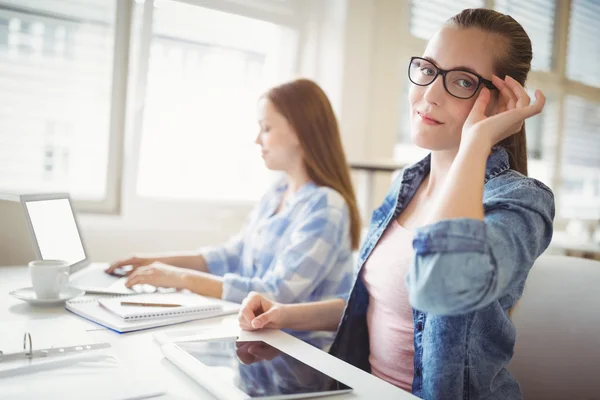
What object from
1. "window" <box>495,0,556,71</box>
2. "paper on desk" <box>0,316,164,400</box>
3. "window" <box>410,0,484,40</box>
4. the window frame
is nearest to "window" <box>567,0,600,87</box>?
"window" <box>495,0,556,71</box>

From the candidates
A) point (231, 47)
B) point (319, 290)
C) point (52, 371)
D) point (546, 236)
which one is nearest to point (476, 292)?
point (546, 236)

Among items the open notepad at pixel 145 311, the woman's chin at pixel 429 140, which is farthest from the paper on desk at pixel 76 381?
the woman's chin at pixel 429 140

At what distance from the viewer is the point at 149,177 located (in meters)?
2.33

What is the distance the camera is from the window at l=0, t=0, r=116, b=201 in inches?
79.5

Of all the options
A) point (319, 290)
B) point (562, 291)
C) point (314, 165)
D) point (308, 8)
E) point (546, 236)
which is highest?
point (308, 8)

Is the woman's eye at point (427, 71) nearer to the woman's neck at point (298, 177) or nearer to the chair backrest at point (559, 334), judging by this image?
the chair backrest at point (559, 334)

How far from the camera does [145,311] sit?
101cm

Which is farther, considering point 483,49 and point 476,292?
point 483,49

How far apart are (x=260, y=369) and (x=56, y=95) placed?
1.76 meters

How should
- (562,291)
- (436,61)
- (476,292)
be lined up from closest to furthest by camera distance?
(476,292)
(436,61)
(562,291)

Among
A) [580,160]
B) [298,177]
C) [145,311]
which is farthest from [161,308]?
[580,160]

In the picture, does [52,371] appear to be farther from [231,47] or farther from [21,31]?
[231,47]

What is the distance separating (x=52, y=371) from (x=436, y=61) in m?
0.80

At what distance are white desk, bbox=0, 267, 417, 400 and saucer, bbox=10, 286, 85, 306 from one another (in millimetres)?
17
